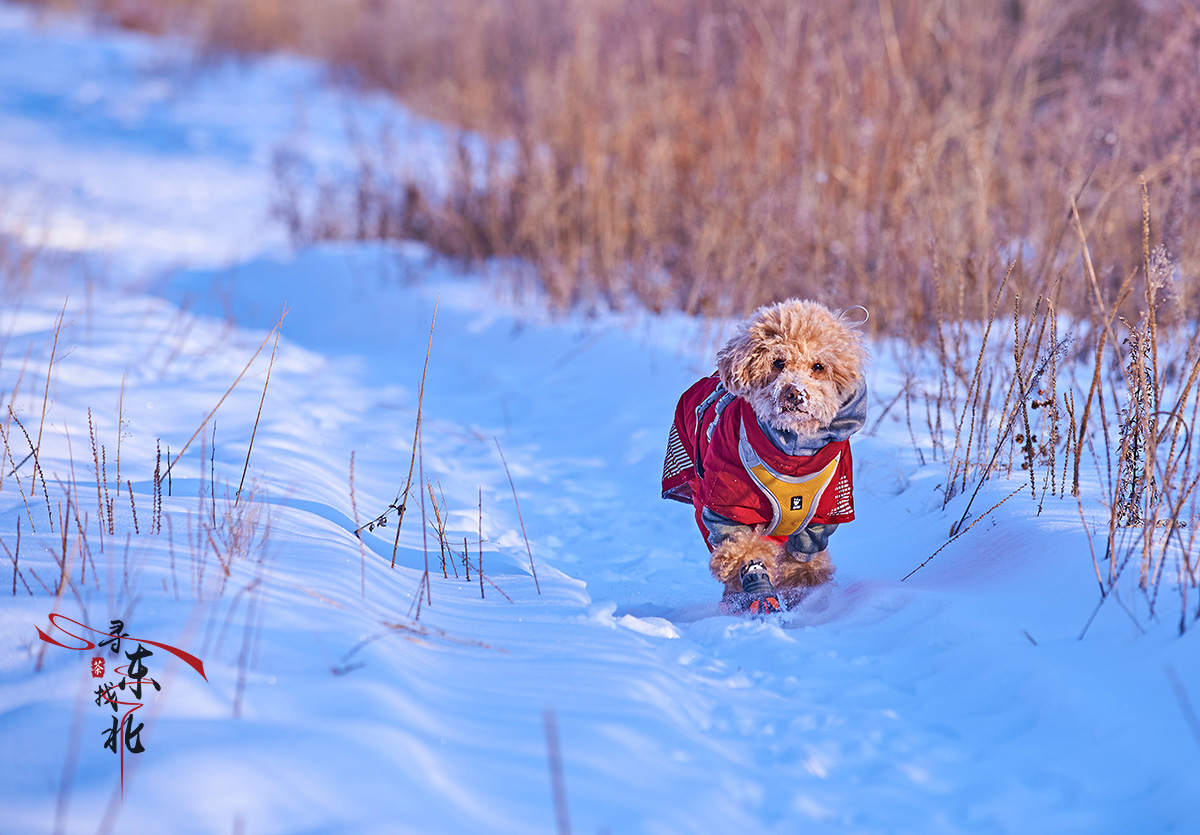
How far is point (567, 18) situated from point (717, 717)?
32.0 feet

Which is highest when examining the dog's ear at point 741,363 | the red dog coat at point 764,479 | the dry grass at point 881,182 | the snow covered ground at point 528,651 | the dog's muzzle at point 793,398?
the dry grass at point 881,182

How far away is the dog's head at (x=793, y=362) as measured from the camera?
2.40m

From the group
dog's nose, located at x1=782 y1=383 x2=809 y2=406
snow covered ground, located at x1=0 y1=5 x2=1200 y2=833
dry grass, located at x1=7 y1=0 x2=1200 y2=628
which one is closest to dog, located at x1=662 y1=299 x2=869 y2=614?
dog's nose, located at x1=782 y1=383 x2=809 y2=406

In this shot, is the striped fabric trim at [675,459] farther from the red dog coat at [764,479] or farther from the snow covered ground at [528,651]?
the snow covered ground at [528,651]

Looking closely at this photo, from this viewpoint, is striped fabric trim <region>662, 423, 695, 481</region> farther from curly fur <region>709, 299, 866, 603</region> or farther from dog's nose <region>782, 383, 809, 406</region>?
dog's nose <region>782, 383, 809, 406</region>

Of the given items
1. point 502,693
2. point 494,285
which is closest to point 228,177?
point 494,285

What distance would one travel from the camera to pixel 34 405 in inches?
128

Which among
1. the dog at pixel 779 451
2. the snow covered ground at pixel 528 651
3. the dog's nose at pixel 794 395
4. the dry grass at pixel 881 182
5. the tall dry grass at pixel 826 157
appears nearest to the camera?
the snow covered ground at pixel 528 651

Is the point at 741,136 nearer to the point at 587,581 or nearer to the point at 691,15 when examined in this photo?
the point at 691,15

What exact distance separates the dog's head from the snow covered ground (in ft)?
1.96

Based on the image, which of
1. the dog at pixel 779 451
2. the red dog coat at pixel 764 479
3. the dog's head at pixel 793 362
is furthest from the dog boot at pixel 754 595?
the dog's head at pixel 793 362

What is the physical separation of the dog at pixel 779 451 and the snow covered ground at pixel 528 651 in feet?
0.60

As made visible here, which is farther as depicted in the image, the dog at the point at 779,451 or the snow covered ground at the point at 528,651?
the dog at the point at 779,451

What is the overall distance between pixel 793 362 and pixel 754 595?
27.9 inches
